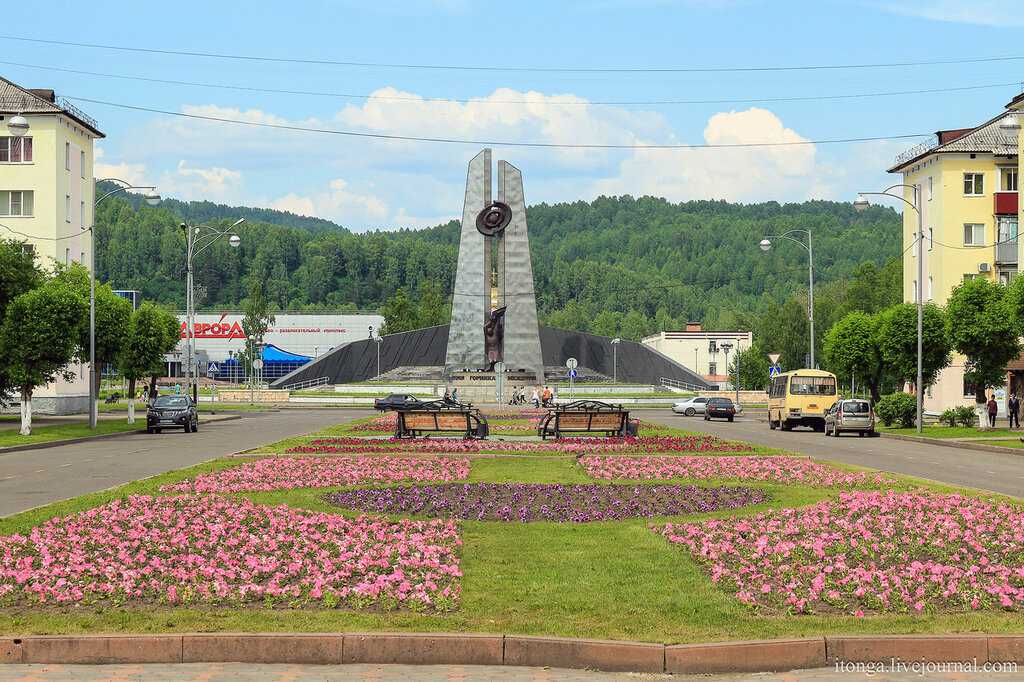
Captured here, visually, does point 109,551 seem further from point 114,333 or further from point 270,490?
point 114,333

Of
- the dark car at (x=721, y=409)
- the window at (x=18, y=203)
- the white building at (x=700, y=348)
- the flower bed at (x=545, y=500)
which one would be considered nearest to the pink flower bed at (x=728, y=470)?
the flower bed at (x=545, y=500)

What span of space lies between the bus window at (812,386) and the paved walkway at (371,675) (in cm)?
4375

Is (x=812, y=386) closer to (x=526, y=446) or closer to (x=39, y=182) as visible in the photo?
(x=526, y=446)

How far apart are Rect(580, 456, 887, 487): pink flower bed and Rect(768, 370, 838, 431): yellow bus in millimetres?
23908

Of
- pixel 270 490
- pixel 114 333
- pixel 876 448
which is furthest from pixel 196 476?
pixel 114 333

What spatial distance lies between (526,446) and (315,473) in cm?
1036

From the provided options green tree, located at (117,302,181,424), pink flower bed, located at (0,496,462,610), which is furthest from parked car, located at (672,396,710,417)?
pink flower bed, located at (0,496,462,610)

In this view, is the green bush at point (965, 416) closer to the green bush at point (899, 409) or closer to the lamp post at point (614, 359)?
the green bush at point (899, 409)

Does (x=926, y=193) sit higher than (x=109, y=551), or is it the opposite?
(x=926, y=193)

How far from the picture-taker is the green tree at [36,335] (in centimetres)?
4044

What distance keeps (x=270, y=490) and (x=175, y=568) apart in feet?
26.5

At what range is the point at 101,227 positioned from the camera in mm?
193625

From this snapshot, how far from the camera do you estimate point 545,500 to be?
56.1 ft

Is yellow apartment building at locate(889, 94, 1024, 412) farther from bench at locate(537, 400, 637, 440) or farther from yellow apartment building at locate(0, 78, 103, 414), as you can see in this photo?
yellow apartment building at locate(0, 78, 103, 414)
